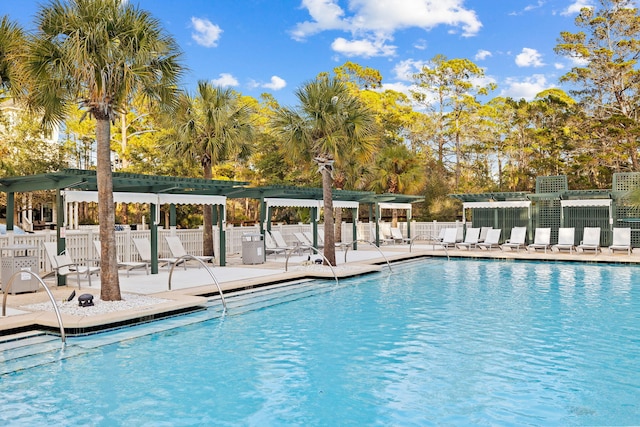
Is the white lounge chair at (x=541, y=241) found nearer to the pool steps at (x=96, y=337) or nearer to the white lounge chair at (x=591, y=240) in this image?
the white lounge chair at (x=591, y=240)

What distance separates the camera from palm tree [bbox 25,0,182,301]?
8680 millimetres

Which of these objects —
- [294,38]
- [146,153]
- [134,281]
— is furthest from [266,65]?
[134,281]

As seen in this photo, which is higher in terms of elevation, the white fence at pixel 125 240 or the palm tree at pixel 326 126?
the palm tree at pixel 326 126

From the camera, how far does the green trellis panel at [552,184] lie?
2311 centimetres

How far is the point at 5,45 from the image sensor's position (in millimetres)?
9844

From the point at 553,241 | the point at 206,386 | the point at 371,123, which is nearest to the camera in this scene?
the point at 206,386

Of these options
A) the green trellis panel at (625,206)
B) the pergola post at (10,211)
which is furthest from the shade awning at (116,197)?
the green trellis panel at (625,206)

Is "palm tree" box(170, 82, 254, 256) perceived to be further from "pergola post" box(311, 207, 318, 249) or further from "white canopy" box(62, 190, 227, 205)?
"pergola post" box(311, 207, 318, 249)

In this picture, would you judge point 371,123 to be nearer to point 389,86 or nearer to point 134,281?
point 134,281

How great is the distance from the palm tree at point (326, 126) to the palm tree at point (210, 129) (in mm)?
3316

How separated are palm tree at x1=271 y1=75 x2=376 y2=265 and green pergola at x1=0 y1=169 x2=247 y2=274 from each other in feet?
7.60

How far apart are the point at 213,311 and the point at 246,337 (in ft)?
6.32

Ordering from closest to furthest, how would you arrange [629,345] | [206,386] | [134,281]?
[206,386], [629,345], [134,281]

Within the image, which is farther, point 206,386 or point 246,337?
point 246,337
